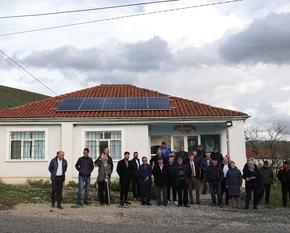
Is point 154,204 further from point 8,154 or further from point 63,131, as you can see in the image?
point 8,154

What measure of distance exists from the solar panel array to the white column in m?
1.00

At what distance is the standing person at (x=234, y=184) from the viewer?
14844mm

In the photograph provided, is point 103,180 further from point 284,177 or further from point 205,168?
point 284,177

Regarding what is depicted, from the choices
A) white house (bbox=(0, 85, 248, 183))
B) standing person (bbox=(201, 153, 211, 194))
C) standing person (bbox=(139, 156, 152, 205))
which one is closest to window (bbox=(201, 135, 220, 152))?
white house (bbox=(0, 85, 248, 183))

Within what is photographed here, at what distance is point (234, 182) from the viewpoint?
14.9m

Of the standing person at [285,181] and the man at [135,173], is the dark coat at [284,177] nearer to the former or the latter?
the standing person at [285,181]

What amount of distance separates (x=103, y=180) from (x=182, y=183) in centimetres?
253

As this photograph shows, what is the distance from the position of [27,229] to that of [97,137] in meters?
11.6

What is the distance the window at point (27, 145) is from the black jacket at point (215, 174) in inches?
353

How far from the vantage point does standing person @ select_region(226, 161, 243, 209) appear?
14.8 metres

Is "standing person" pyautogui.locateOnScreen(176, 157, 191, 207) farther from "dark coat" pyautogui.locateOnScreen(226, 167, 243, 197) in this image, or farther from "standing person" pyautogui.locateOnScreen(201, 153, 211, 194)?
"dark coat" pyautogui.locateOnScreen(226, 167, 243, 197)

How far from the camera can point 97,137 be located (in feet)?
69.6

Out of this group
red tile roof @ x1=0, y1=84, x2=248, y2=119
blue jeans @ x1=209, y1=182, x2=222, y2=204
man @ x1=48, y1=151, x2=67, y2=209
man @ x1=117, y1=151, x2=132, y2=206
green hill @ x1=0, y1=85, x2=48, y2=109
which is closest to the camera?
man @ x1=48, y1=151, x2=67, y2=209

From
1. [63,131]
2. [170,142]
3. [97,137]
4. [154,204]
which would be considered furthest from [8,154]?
[154,204]
